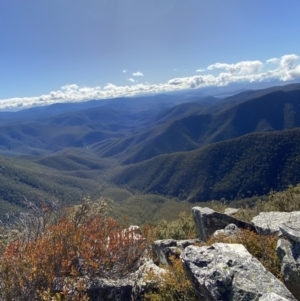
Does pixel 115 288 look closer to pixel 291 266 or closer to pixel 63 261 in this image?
pixel 63 261

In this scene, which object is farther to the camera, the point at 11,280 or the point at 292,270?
the point at 11,280

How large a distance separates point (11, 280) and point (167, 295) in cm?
488

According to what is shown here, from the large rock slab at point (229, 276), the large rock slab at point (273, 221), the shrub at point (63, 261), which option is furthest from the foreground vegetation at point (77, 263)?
the large rock slab at point (273, 221)

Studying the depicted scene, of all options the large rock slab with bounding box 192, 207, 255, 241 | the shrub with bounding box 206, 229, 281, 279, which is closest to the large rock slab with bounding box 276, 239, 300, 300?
the shrub with bounding box 206, 229, 281, 279

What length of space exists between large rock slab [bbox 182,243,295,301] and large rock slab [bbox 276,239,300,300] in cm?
96

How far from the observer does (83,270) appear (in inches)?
410

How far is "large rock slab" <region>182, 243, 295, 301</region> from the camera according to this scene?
7.23 metres

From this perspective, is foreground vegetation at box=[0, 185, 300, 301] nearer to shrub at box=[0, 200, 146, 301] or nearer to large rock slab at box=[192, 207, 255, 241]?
shrub at box=[0, 200, 146, 301]

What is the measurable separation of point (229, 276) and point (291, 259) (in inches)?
89.4

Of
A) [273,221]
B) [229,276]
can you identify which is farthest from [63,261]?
[273,221]

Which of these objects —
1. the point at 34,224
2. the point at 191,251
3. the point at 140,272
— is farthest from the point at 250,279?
the point at 34,224

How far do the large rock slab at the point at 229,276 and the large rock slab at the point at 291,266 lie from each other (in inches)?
37.6

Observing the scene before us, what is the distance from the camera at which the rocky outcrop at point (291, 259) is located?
834 centimetres

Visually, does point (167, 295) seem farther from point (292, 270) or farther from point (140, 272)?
point (292, 270)
